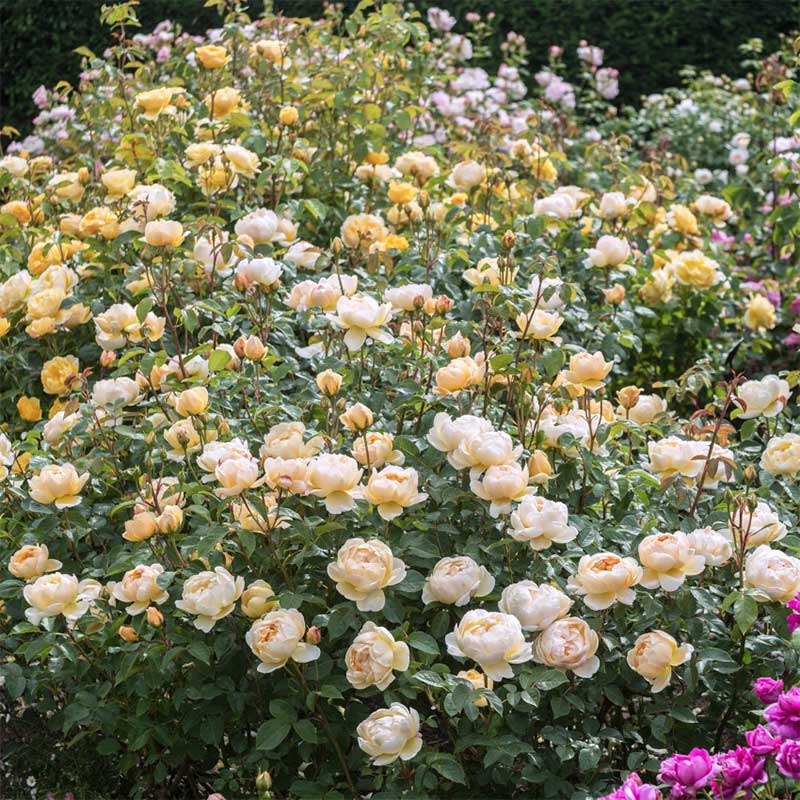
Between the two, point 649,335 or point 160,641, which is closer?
point 160,641

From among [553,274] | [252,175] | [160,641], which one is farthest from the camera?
[252,175]

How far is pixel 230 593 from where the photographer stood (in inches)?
64.3

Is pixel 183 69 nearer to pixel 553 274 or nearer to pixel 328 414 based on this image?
pixel 553 274

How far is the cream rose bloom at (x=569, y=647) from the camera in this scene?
1591 millimetres

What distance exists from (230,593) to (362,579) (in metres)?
0.19

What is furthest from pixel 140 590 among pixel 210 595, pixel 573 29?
pixel 573 29

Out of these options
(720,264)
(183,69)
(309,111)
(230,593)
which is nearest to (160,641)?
(230,593)

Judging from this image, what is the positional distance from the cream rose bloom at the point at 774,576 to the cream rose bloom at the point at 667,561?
0.08 m

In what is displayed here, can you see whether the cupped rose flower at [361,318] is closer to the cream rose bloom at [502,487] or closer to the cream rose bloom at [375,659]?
the cream rose bloom at [502,487]

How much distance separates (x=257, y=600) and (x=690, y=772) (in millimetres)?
649

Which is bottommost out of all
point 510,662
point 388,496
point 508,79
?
point 508,79

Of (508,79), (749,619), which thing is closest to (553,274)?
(749,619)

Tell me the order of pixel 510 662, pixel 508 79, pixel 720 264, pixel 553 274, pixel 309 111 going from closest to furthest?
1. pixel 510 662
2. pixel 553 274
3. pixel 309 111
4. pixel 720 264
5. pixel 508 79

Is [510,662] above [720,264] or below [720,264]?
above
